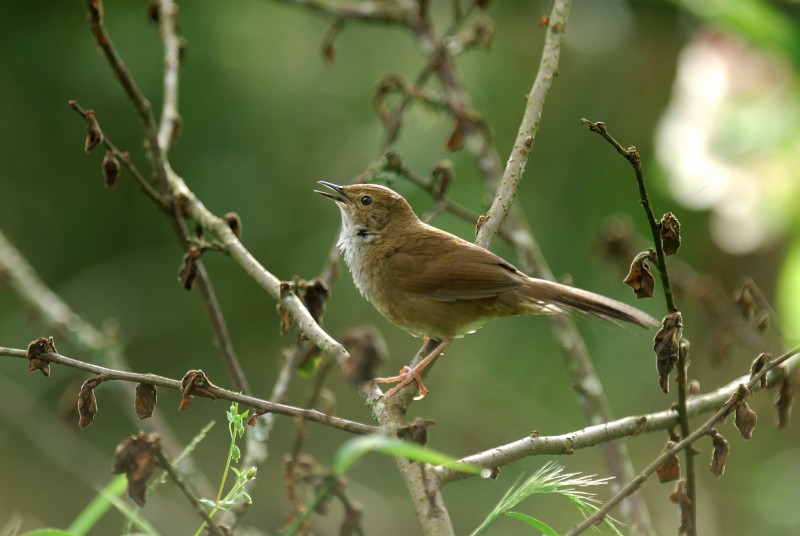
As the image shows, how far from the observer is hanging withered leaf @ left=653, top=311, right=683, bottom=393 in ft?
6.92

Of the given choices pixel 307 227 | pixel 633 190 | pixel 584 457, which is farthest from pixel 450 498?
pixel 633 190

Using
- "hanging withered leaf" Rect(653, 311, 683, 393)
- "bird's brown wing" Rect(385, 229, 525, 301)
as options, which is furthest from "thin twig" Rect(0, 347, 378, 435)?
"bird's brown wing" Rect(385, 229, 525, 301)

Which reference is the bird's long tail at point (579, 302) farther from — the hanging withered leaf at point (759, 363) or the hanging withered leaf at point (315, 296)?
the hanging withered leaf at point (315, 296)

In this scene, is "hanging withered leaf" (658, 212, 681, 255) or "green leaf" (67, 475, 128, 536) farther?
"hanging withered leaf" (658, 212, 681, 255)

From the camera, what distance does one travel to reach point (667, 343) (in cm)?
212

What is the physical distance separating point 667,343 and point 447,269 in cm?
159

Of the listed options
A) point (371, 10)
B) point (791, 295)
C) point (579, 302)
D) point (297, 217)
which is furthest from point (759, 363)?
point (297, 217)

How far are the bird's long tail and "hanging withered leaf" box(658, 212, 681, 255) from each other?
71cm

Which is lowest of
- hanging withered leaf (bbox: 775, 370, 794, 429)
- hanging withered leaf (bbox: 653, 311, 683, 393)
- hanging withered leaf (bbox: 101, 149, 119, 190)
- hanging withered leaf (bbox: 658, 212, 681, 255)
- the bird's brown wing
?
hanging withered leaf (bbox: 101, 149, 119, 190)

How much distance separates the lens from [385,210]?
4090 mm

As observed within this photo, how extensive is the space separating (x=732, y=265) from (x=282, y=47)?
320 cm

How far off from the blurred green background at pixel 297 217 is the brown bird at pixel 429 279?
1242mm

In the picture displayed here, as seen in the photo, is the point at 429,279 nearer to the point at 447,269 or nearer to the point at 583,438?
the point at 447,269

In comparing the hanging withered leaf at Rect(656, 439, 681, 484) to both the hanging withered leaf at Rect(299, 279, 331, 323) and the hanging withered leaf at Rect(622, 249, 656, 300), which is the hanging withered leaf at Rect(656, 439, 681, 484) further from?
the hanging withered leaf at Rect(299, 279, 331, 323)
